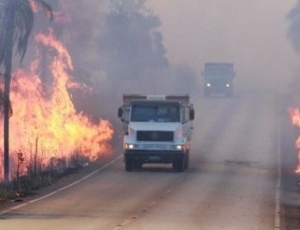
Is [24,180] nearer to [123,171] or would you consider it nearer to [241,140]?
[123,171]

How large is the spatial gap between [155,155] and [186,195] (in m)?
9.09

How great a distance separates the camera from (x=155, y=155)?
45500 mm

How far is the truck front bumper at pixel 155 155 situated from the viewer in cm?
4544

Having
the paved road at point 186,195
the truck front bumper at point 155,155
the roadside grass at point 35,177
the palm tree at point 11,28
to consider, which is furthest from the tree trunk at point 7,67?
the truck front bumper at point 155,155

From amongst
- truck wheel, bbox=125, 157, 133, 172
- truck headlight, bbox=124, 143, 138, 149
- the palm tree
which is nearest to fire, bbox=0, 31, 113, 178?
truck wheel, bbox=125, 157, 133, 172

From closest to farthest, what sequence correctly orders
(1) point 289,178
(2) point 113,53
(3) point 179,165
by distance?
1. (1) point 289,178
2. (3) point 179,165
3. (2) point 113,53

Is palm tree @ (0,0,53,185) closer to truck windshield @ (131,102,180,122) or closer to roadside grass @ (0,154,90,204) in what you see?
Answer: roadside grass @ (0,154,90,204)

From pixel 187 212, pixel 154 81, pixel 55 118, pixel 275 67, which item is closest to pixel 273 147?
pixel 55 118

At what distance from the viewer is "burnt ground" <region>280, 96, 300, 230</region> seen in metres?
30.6

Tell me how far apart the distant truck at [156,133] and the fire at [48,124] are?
3.47 meters

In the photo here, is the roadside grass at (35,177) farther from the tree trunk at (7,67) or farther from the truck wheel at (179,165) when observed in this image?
the truck wheel at (179,165)

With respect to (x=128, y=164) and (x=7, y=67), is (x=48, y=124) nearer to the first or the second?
(x=128, y=164)

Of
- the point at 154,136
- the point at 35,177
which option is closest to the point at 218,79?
the point at 154,136

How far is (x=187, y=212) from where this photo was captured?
30875 millimetres
